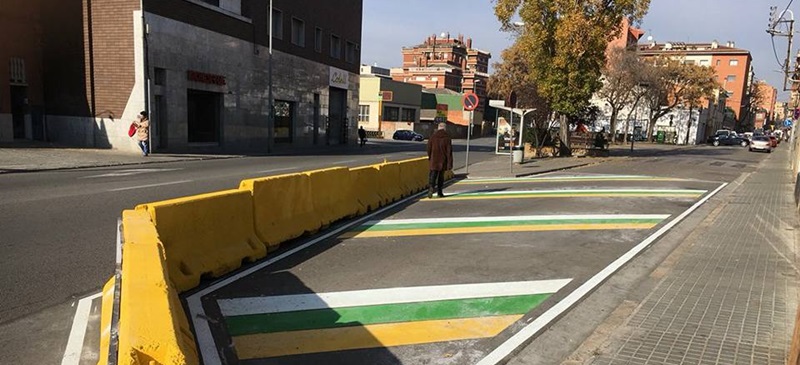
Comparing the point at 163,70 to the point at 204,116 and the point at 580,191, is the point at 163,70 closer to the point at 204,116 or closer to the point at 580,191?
the point at 204,116

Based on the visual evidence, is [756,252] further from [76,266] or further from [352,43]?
[352,43]

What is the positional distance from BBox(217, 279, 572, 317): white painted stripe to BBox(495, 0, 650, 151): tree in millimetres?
21052

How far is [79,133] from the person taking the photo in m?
24.8

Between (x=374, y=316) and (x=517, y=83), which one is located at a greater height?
(x=517, y=83)

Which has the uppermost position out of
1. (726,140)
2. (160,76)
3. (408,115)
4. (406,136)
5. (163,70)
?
(163,70)

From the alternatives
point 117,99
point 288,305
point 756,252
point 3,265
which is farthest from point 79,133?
point 756,252

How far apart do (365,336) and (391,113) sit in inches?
2595

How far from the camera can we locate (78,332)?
4.30m

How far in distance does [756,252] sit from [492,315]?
195 inches

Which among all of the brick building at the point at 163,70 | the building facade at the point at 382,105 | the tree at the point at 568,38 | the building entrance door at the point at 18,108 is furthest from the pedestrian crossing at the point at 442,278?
the building facade at the point at 382,105

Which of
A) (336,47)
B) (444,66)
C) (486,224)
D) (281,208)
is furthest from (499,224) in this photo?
(444,66)

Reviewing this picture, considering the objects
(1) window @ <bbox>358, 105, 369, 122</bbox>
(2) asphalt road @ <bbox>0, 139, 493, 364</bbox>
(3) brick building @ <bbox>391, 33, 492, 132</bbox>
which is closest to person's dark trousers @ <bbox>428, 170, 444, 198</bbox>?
(2) asphalt road @ <bbox>0, 139, 493, 364</bbox>

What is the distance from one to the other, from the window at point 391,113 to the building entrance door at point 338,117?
966 inches

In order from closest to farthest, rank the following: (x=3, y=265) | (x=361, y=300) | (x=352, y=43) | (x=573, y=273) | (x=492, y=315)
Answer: (x=492, y=315) → (x=361, y=300) → (x=3, y=265) → (x=573, y=273) → (x=352, y=43)
